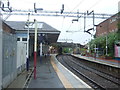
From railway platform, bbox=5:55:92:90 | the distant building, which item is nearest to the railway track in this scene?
railway platform, bbox=5:55:92:90

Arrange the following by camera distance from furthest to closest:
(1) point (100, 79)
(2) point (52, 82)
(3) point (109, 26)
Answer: (3) point (109, 26), (1) point (100, 79), (2) point (52, 82)

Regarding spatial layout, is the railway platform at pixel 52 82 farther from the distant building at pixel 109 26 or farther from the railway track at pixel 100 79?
the distant building at pixel 109 26

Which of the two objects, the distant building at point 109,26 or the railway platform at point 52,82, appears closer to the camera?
the railway platform at point 52,82

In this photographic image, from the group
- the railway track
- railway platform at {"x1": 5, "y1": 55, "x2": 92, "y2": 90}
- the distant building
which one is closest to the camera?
railway platform at {"x1": 5, "y1": 55, "x2": 92, "y2": 90}

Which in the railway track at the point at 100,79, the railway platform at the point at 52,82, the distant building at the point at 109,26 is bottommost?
the railway track at the point at 100,79

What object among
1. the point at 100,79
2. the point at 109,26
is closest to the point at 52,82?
the point at 100,79

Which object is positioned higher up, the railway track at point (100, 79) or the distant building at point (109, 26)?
the distant building at point (109, 26)

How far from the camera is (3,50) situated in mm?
9367

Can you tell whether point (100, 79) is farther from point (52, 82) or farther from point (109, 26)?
point (109, 26)

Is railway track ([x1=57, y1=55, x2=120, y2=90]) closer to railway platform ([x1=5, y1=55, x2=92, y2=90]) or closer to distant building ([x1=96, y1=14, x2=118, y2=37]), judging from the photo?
railway platform ([x1=5, y1=55, x2=92, y2=90])

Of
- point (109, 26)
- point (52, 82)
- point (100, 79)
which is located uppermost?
point (109, 26)

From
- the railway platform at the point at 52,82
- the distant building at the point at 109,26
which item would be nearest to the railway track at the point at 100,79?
the railway platform at the point at 52,82

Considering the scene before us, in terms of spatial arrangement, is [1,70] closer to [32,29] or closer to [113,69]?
[113,69]

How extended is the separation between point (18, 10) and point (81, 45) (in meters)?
78.7
